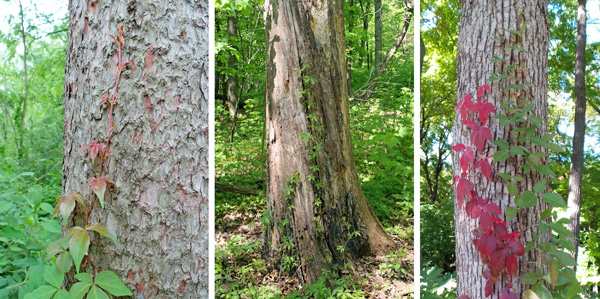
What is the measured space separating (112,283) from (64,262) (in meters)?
0.15

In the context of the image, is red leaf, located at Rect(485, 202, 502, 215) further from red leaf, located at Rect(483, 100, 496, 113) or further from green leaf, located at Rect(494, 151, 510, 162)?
red leaf, located at Rect(483, 100, 496, 113)

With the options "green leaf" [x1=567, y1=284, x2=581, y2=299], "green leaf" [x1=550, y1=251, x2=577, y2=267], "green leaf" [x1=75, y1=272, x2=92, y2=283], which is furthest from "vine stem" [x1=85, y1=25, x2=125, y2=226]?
"green leaf" [x1=567, y1=284, x2=581, y2=299]

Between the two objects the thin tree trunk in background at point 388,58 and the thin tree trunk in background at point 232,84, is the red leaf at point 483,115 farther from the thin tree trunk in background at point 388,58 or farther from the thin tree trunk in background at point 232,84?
the thin tree trunk in background at point 232,84

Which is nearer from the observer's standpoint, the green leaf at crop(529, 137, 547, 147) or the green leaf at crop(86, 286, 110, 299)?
the green leaf at crop(86, 286, 110, 299)

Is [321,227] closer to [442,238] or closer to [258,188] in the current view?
[258,188]

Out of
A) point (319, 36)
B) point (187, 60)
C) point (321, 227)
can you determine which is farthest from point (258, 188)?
point (187, 60)

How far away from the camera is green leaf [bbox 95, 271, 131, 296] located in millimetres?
989

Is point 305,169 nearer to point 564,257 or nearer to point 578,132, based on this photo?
point 564,257

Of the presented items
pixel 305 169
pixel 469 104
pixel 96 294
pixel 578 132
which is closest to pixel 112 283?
pixel 96 294

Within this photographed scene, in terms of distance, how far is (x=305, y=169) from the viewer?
7.09 feet

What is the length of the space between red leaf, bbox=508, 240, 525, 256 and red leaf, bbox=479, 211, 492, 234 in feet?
0.32

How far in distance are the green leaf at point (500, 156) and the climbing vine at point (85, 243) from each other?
1.45 meters

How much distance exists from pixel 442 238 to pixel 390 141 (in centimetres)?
377

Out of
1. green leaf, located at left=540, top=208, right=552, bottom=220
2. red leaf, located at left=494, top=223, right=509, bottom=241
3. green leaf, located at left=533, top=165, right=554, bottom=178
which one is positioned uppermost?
green leaf, located at left=533, top=165, right=554, bottom=178
